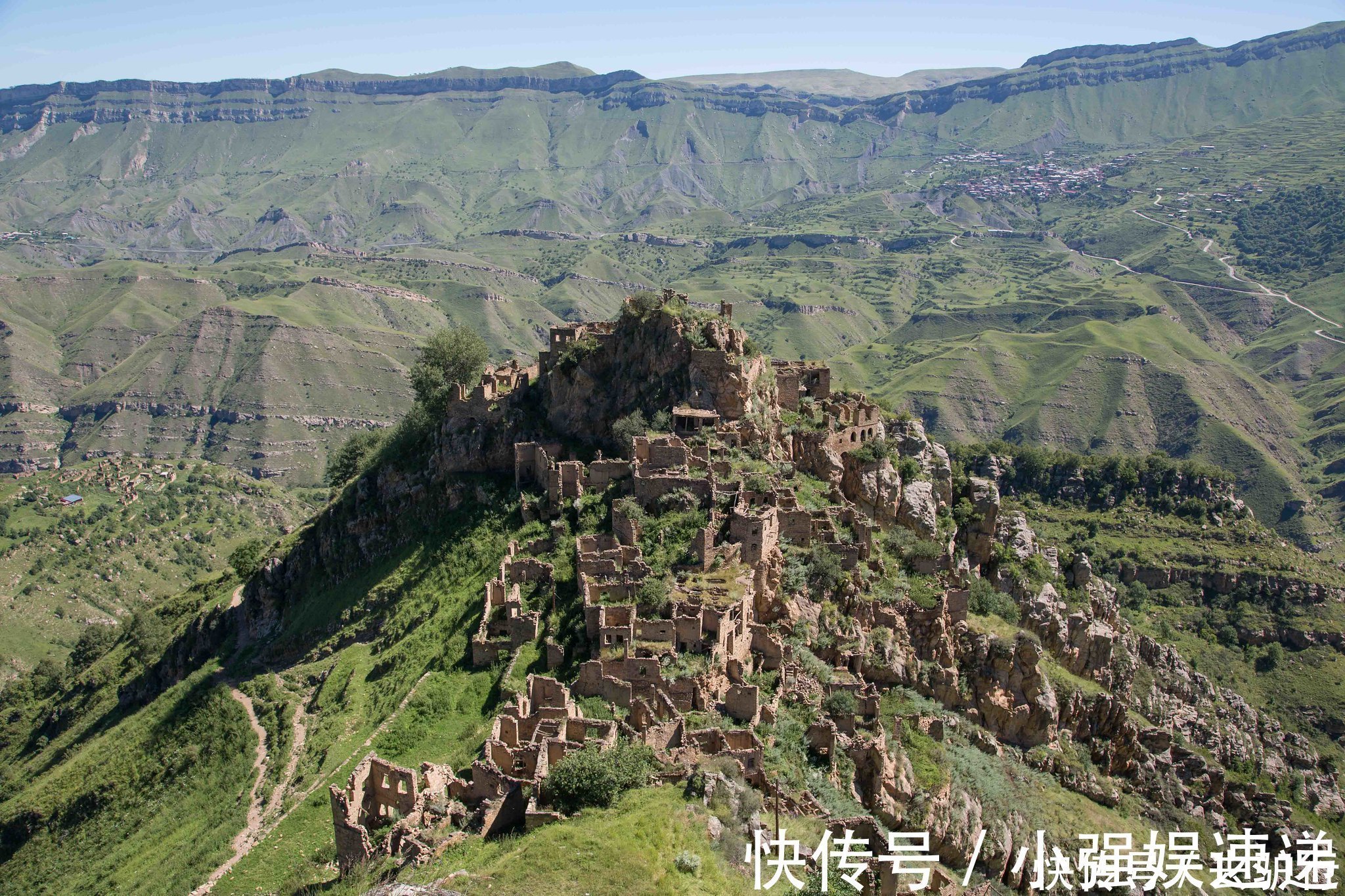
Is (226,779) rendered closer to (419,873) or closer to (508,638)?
(508,638)

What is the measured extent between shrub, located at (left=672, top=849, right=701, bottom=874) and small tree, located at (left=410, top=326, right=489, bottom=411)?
54313mm

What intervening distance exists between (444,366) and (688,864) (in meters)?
57.8

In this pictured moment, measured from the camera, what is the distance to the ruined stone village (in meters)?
41.7

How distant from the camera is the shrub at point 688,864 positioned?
3375 cm

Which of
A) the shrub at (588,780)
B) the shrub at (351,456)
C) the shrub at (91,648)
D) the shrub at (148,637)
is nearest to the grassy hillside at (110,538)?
the shrub at (91,648)

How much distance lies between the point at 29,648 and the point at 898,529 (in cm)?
10628

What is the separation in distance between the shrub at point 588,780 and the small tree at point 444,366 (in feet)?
162

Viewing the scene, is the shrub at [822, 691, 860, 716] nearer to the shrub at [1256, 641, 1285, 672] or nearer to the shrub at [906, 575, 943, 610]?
the shrub at [906, 575, 943, 610]

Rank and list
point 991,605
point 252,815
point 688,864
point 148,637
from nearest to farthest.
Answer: point 688,864
point 252,815
point 991,605
point 148,637

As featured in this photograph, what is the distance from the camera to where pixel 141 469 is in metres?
188

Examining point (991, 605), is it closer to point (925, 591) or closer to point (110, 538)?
point (925, 591)

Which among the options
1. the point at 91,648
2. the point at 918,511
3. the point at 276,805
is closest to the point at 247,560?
the point at 91,648

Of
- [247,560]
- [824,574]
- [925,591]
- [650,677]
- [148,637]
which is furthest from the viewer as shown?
A: [247,560]

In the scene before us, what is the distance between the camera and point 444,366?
84.9 metres
